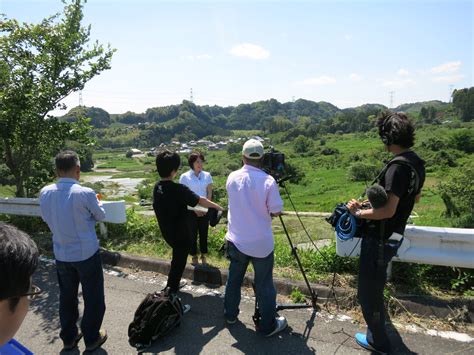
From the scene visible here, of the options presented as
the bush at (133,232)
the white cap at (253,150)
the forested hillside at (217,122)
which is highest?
the forested hillside at (217,122)

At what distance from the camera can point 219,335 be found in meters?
3.16

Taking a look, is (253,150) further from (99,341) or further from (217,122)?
(217,122)

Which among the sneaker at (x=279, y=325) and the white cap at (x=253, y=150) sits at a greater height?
the white cap at (x=253, y=150)

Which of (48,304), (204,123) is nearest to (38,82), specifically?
(48,304)

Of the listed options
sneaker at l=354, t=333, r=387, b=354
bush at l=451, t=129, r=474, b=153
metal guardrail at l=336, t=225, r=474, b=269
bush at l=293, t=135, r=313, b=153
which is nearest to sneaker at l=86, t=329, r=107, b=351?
sneaker at l=354, t=333, r=387, b=354

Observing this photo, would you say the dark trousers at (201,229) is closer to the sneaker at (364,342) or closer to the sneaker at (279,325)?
the sneaker at (279,325)

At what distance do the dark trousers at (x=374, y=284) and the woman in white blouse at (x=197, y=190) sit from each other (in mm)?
2311

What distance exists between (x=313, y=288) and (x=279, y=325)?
2.45 feet

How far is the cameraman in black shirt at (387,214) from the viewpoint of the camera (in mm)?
2459

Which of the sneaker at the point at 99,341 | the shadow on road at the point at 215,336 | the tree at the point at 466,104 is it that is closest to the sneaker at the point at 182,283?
the shadow on road at the point at 215,336

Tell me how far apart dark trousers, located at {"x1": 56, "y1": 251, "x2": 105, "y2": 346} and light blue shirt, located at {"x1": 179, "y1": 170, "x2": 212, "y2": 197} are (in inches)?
70.4

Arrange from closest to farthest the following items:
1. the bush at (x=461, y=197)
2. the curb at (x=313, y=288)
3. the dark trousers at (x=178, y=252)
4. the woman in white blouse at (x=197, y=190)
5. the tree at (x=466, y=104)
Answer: the curb at (x=313, y=288) → the dark trousers at (x=178, y=252) → the woman in white blouse at (x=197, y=190) → the bush at (x=461, y=197) → the tree at (x=466, y=104)

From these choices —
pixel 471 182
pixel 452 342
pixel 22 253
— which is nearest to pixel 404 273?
pixel 452 342

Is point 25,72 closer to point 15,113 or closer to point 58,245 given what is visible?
point 15,113
